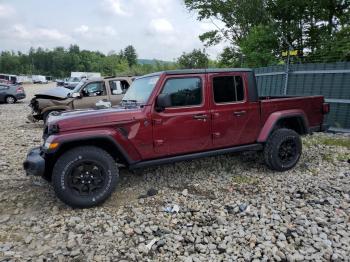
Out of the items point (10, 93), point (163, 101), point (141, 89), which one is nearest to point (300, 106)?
point (163, 101)

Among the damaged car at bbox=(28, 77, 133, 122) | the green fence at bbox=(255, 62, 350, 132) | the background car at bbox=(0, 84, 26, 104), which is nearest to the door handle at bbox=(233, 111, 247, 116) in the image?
the green fence at bbox=(255, 62, 350, 132)

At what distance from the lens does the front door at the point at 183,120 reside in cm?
479

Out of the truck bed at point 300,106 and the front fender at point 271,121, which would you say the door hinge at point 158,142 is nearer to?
the front fender at point 271,121

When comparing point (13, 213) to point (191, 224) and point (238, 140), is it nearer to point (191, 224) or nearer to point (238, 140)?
point (191, 224)

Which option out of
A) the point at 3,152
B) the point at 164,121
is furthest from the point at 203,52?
the point at 164,121

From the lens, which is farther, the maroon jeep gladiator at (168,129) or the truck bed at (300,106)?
the truck bed at (300,106)

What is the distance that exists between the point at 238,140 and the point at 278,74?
6.28 metres

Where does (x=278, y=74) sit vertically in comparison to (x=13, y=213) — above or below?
above

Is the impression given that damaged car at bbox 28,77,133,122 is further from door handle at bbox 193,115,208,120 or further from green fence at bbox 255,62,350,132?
door handle at bbox 193,115,208,120

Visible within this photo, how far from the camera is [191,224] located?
4.02 meters

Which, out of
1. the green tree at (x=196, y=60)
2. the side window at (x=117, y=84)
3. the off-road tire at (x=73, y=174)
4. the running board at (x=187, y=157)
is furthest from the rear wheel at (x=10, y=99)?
the running board at (x=187, y=157)

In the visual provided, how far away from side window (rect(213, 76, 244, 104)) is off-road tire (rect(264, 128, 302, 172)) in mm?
939

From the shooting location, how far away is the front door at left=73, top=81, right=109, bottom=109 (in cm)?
1025

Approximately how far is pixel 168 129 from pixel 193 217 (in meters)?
1.34
